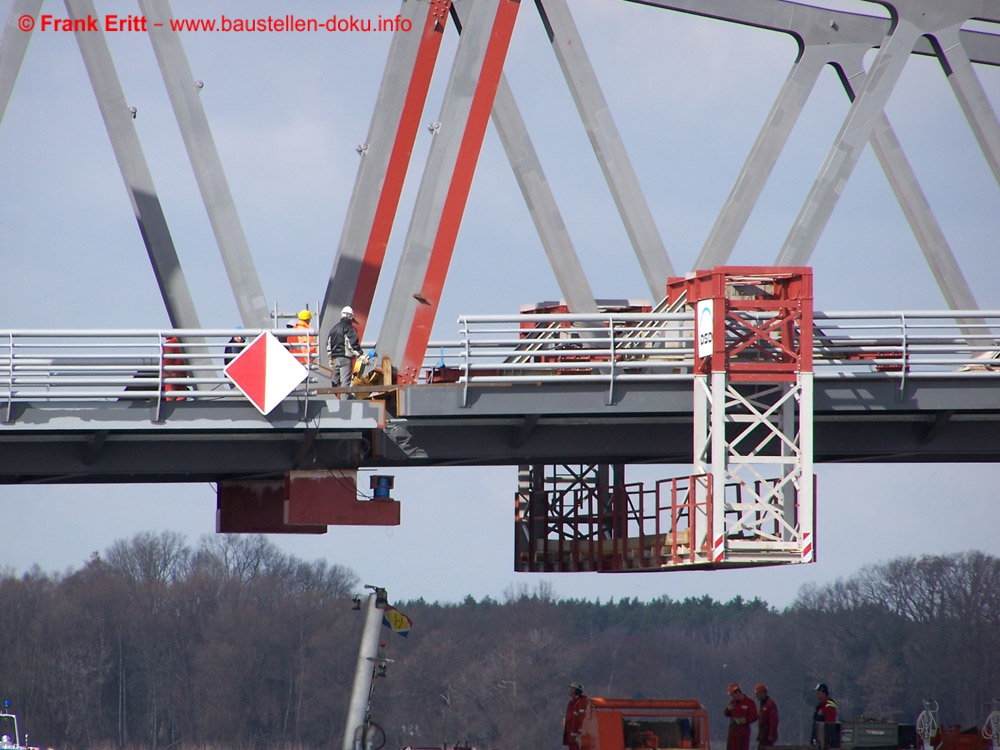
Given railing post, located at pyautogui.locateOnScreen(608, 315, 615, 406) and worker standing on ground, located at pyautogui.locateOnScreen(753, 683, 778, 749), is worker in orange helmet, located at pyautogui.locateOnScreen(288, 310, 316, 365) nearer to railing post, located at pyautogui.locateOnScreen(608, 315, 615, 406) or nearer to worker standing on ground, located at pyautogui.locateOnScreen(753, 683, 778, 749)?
railing post, located at pyautogui.locateOnScreen(608, 315, 615, 406)

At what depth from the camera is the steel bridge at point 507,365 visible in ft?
72.4

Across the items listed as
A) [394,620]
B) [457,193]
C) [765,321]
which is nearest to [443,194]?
[457,193]

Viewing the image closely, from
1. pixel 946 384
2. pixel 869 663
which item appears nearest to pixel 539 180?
pixel 946 384

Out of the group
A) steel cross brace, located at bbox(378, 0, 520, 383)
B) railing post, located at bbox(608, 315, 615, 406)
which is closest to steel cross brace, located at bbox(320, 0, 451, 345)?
steel cross brace, located at bbox(378, 0, 520, 383)

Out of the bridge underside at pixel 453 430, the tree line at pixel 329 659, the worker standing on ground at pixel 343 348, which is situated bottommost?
the tree line at pixel 329 659

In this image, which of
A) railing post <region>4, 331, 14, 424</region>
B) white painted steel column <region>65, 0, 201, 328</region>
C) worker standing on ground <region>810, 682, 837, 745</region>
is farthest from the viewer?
white painted steel column <region>65, 0, 201, 328</region>

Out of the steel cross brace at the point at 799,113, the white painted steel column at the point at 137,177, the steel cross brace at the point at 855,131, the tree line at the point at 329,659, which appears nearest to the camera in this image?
the white painted steel column at the point at 137,177

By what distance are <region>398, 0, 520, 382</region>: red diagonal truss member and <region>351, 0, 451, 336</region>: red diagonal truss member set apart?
2.69m

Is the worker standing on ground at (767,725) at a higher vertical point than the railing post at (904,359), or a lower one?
lower

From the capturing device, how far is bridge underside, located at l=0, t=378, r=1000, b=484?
22.3 metres

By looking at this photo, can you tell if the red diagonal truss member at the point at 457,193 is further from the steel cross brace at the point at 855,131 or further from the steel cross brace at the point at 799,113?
the steel cross brace at the point at 855,131

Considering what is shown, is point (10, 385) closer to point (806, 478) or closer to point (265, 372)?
point (265, 372)

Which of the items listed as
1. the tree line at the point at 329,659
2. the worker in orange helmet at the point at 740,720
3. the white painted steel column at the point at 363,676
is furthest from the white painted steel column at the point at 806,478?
the tree line at the point at 329,659

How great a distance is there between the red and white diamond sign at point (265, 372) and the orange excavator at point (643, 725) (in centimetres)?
732
